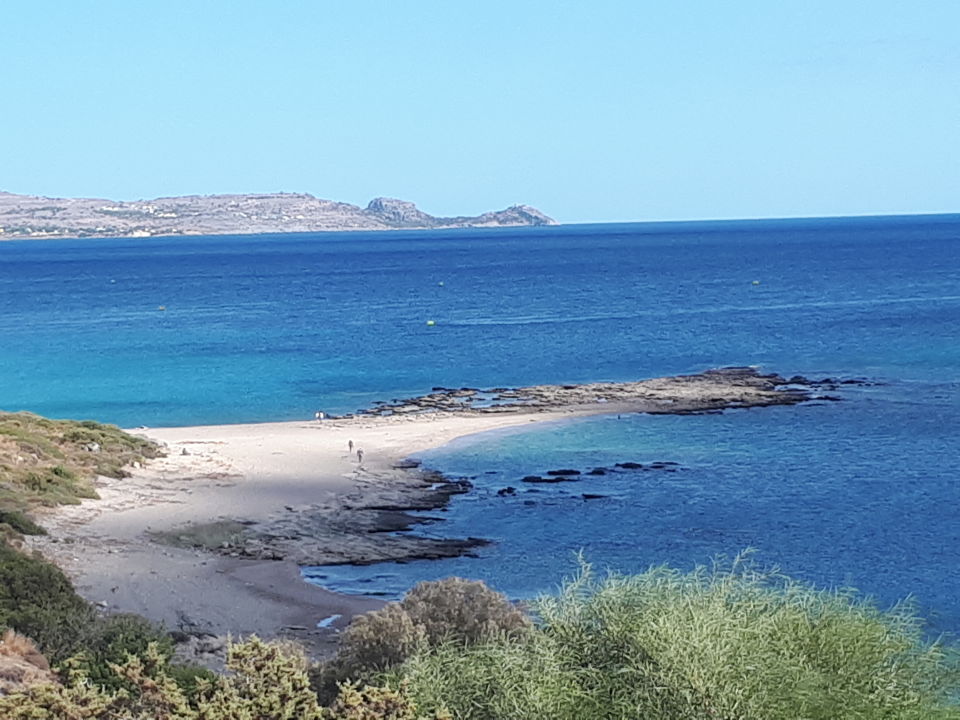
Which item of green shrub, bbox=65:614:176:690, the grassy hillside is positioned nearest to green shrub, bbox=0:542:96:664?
green shrub, bbox=65:614:176:690

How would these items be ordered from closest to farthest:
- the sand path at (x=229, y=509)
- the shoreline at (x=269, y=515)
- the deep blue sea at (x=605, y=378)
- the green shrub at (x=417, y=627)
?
the green shrub at (x=417, y=627)
the sand path at (x=229, y=509)
the shoreline at (x=269, y=515)
the deep blue sea at (x=605, y=378)

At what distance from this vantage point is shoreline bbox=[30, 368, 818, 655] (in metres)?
27.6

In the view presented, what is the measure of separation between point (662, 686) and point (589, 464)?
32546 millimetres

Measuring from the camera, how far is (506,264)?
596ft

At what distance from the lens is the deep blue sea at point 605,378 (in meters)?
32.7

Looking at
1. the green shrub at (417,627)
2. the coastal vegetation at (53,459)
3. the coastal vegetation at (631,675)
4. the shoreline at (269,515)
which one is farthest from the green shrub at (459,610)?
the coastal vegetation at (53,459)

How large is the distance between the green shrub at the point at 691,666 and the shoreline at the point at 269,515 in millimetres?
12817

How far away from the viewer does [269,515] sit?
118 feet

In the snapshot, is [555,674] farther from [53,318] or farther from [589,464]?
[53,318]

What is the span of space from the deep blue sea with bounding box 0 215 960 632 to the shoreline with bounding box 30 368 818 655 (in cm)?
155

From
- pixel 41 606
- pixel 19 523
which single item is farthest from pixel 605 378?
pixel 41 606

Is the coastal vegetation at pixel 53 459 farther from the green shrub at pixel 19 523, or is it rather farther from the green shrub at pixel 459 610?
the green shrub at pixel 459 610

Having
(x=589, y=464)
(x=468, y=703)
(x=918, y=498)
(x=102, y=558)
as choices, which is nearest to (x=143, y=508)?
(x=102, y=558)

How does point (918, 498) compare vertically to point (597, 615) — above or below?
below
